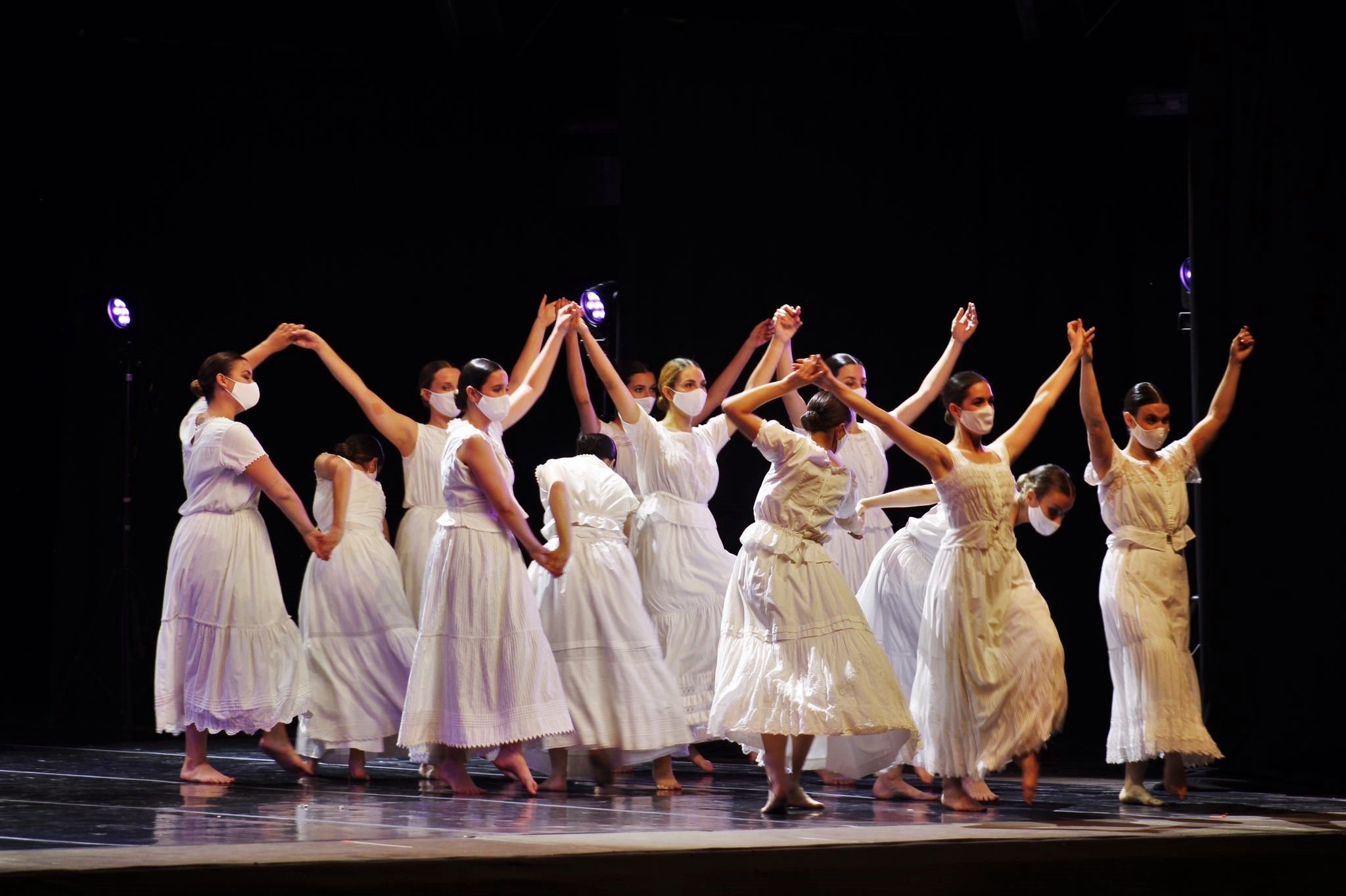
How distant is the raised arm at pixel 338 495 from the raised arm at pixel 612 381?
110 cm

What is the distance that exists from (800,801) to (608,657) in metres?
1.03

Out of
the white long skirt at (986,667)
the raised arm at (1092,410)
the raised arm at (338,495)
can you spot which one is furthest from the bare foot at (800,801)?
the raised arm at (338,495)

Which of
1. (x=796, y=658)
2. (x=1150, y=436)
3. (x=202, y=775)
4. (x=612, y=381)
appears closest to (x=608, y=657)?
(x=796, y=658)

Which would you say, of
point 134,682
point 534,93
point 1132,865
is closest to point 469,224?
point 534,93

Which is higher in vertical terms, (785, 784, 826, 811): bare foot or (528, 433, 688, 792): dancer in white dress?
(528, 433, 688, 792): dancer in white dress

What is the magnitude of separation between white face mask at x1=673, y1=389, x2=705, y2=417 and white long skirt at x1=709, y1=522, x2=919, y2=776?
1.30 metres

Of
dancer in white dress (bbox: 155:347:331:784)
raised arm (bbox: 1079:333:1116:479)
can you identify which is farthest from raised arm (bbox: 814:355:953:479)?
dancer in white dress (bbox: 155:347:331:784)

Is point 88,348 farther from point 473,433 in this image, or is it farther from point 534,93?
point 473,433

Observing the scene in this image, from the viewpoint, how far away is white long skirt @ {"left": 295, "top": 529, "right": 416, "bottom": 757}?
6.10 m

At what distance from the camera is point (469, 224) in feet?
28.9

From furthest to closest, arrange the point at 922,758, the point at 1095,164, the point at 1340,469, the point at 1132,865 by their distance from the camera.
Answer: the point at 1095,164
the point at 1340,469
the point at 922,758
the point at 1132,865

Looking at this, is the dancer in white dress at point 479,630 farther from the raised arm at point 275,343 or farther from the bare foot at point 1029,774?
the bare foot at point 1029,774

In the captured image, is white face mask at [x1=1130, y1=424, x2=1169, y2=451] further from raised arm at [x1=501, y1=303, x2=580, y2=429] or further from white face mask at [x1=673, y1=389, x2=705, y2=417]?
raised arm at [x1=501, y1=303, x2=580, y2=429]

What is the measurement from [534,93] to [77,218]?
8.48ft
